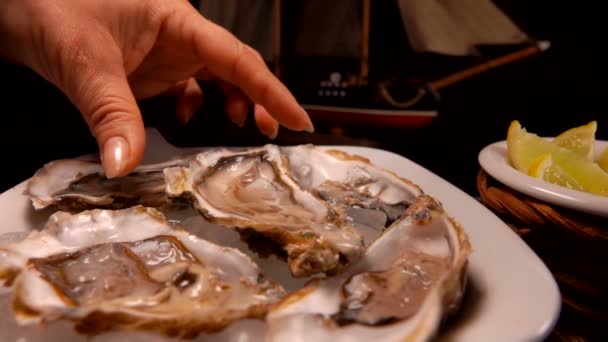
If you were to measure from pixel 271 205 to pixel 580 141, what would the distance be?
24.3 inches

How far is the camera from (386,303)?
0.41m

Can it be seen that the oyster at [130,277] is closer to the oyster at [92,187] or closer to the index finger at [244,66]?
the oyster at [92,187]

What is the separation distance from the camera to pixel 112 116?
66 centimetres

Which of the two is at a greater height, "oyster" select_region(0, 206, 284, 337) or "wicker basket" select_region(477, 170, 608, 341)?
"oyster" select_region(0, 206, 284, 337)

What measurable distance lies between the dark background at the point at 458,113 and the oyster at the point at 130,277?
775 millimetres

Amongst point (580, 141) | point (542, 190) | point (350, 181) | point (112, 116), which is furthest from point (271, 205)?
point (580, 141)

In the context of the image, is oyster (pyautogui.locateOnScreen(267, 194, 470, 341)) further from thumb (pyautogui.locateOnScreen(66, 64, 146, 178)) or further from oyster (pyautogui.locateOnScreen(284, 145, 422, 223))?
thumb (pyautogui.locateOnScreen(66, 64, 146, 178))

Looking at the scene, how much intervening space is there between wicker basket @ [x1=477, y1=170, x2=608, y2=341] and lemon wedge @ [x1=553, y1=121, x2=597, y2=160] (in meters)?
0.25

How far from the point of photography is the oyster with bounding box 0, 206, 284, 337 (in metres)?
0.39

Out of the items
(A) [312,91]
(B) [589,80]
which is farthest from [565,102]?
(A) [312,91]

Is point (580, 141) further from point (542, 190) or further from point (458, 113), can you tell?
point (458, 113)

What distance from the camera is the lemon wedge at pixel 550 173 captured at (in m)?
0.73

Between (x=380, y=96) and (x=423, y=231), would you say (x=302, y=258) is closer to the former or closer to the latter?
(x=423, y=231)

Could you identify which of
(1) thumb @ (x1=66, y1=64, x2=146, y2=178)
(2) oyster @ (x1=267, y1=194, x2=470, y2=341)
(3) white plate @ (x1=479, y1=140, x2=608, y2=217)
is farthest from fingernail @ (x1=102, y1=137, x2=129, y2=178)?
(3) white plate @ (x1=479, y1=140, x2=608, y2=217)
